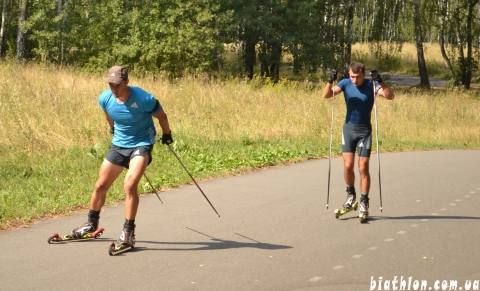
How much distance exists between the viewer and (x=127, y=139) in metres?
7.97

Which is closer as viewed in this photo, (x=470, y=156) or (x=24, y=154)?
(x=24, y=154)

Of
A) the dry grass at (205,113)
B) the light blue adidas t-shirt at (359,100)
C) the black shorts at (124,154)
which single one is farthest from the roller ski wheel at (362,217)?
the dry grass at (205,113)

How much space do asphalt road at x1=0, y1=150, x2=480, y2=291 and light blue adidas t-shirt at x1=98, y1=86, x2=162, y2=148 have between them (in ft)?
3.62

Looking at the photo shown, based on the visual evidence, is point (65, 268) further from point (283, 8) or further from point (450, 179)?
point (283, 8)

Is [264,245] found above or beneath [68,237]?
beneath

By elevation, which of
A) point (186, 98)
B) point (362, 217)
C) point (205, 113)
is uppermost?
point (186, 98)

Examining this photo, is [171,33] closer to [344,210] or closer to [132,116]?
[344,210]

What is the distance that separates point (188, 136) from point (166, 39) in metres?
15.3

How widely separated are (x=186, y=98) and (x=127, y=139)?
514 inches

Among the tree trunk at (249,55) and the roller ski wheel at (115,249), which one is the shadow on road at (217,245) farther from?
the tree trunk at (249,55)

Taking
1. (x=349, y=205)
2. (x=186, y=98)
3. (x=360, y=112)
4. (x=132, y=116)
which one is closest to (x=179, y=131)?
(x=186, y=98)

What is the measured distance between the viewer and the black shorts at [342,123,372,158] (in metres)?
10.0

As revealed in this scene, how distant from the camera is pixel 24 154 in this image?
44.9 feet

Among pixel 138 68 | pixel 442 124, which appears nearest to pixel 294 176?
pixel 442 124
